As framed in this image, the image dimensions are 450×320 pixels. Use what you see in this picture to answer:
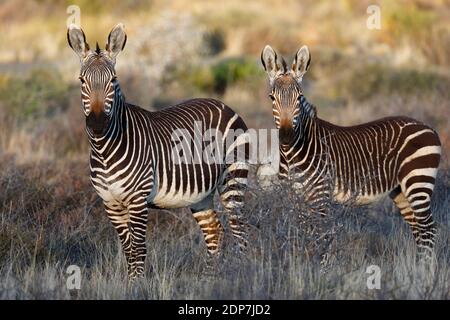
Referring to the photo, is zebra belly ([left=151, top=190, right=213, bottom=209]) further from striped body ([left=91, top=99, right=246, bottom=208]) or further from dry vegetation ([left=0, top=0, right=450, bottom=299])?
dry vegetation ([left=0, top=0, right=450, bottom=299])

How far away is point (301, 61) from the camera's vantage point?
9.50 meters

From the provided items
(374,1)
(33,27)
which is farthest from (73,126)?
(374,1)

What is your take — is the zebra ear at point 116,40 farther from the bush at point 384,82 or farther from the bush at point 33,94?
the bush at point 384,82

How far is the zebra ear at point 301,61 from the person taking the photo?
9.47 meters

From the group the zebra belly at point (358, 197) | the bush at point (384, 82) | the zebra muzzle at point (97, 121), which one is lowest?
the zebra belly at point (358, 197)

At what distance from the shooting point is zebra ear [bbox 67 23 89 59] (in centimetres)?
885

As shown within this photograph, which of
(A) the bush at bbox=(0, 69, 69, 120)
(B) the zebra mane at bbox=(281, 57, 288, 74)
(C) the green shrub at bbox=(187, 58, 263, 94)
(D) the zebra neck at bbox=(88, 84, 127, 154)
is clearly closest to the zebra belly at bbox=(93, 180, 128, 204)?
(D) the zebra neck at bbox=(88, 84, 127, 154)

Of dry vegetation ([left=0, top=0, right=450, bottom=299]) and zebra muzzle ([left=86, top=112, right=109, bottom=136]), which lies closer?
dry vegetation ([left=0, top=0, right=450, bottom=299])

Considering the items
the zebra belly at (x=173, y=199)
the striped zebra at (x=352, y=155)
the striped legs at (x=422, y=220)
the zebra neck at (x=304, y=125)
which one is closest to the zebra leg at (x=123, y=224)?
the zebra belly at (x=173, y=199)

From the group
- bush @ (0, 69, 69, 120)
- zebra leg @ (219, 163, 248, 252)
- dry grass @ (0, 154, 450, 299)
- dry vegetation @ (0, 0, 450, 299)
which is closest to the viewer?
dry grass @ (0, 154, 450, 299)

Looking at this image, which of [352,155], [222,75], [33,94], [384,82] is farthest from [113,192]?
[222,75]

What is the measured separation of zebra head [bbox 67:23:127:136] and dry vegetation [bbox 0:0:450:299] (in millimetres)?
1437

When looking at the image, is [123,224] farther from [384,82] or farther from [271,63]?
[384,82]

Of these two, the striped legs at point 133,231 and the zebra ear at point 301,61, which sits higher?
the zebra ear at point 301,61
